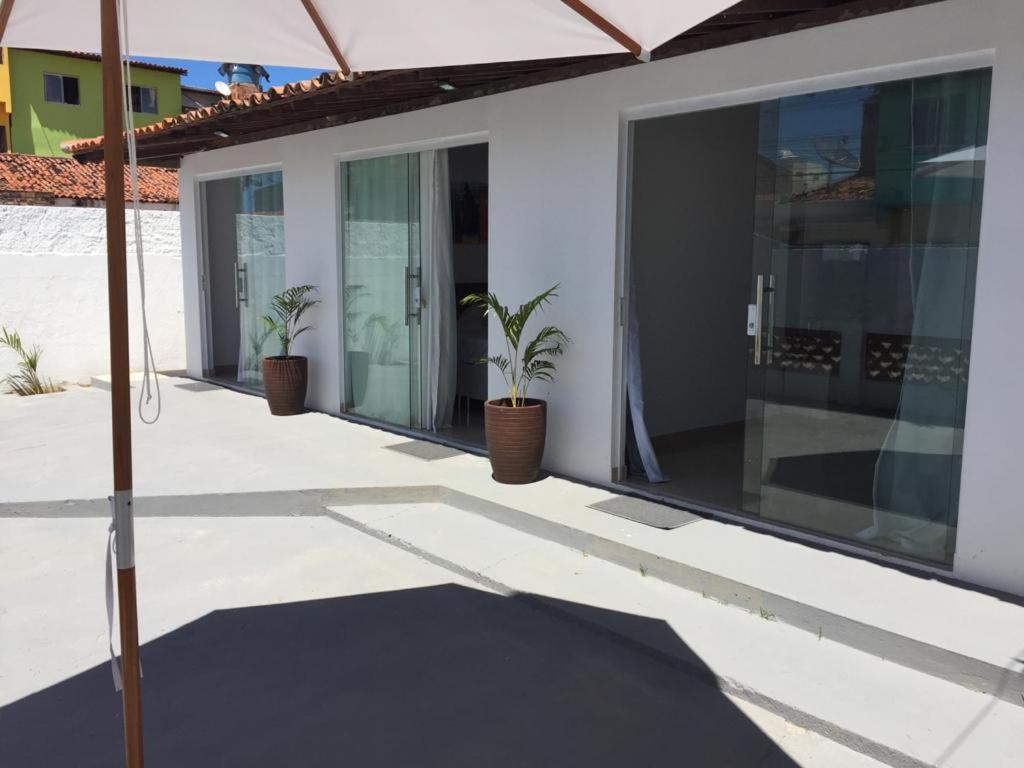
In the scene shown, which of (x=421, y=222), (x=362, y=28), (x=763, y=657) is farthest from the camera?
(x=421, y=222)

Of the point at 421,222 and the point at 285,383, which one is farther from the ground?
the point at 421,222

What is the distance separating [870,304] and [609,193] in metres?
1.80

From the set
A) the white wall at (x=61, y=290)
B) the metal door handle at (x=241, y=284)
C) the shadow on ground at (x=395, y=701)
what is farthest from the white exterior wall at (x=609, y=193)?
the white wall at (x=61, y=290)

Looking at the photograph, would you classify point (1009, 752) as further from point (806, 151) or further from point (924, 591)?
point (806, 151)

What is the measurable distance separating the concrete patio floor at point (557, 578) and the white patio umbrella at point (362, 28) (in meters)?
2.42

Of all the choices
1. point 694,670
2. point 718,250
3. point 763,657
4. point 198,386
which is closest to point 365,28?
point 694,670

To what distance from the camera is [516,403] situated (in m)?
5.70

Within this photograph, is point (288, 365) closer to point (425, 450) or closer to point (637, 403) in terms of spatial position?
point (425, 450)

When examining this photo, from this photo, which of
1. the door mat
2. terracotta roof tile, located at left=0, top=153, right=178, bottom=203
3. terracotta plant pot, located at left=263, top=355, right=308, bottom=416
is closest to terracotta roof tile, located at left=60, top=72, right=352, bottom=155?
terracotta plant pot, located at left=263, top=355, right=308, bottom=416

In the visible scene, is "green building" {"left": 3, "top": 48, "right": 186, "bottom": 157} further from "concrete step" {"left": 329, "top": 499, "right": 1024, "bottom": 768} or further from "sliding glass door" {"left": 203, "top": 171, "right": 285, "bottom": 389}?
"concrete step" {"left": 329, "top": 499, "right": 1024, "bottom": 768}

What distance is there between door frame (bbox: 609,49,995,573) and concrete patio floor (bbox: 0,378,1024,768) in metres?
0.19

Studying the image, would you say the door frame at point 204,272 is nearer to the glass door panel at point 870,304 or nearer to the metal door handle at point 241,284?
the metal door handle at point 241,284

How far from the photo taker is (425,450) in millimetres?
6656

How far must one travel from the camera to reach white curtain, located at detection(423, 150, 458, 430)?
23.1 ft
